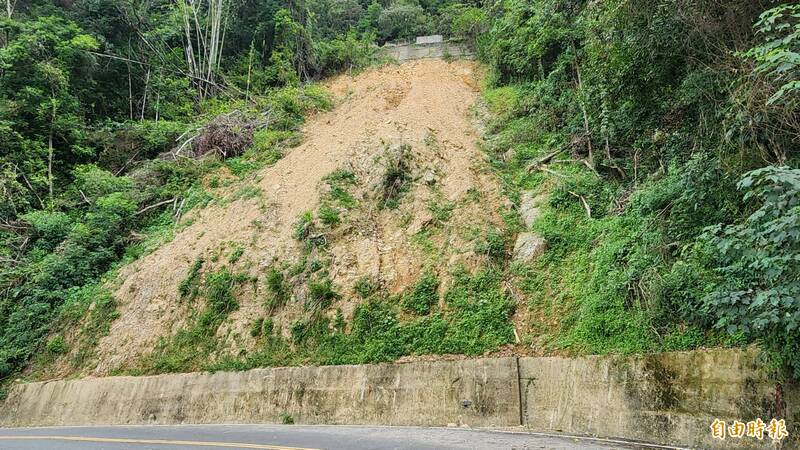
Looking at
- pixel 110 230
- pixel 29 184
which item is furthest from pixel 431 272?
pixel 29 184

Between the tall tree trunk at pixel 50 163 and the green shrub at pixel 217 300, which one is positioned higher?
the tall tree trunk at pixel 50 163

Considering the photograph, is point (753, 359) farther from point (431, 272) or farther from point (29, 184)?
point (29, 184)

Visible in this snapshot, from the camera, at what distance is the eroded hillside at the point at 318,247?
418 inches

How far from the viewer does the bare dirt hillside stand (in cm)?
1111

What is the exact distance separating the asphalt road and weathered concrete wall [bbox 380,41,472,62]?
72.5ft

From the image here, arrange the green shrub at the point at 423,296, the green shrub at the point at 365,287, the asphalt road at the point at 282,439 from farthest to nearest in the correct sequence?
1. the green shrub at the point at 365,287
2. the green shrub at the point at 423,296
3. the asphalt road at the point at 282,439

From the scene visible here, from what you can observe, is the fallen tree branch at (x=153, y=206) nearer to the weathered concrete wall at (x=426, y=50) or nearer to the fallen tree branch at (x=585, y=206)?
the fallen tree branch at (x=585, y=206)

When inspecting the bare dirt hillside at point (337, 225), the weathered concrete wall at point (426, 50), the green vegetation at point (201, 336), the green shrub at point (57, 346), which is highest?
the weathered concrete wall at point (426, 50)

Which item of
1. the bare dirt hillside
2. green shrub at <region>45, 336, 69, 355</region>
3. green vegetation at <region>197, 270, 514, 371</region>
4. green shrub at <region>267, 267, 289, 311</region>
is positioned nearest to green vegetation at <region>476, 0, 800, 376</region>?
green vegetation at <region>197, 270, 514, 371</region>

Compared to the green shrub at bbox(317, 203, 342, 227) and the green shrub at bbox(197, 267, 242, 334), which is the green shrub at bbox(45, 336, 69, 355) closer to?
the green shrub at bbox(197, 267, 242, 334)

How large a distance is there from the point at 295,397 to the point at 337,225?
4765 millimetres

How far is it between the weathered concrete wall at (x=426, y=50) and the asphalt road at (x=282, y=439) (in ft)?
72.5

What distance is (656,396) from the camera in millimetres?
6398

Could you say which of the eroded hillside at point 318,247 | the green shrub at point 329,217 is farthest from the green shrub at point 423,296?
the green shrub at point 329,217
